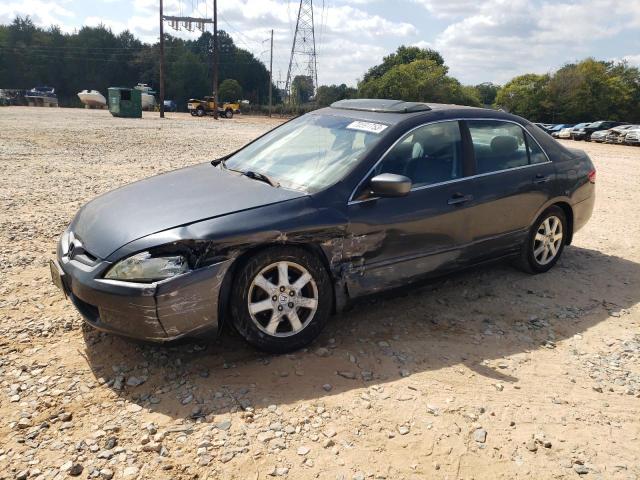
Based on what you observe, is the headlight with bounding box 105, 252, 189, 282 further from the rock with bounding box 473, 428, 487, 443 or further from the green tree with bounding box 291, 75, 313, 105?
the green tree with bounding box 291, 75, 313, 105

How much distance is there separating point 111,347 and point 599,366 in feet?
10.8

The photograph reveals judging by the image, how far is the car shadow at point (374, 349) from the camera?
308 centimetres

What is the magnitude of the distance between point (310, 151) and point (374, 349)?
1596 millimetres

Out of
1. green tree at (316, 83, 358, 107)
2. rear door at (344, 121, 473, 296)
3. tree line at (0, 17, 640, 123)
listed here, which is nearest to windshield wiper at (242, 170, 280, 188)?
rear door at (344, 121, 473, 296)

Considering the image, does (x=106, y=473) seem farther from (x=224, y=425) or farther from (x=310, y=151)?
(x=310, y=151)

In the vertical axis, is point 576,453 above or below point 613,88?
below

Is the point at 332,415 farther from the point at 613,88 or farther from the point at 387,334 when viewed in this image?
the point at 613,88

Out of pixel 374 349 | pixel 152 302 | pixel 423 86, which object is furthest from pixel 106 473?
pixel 423 86

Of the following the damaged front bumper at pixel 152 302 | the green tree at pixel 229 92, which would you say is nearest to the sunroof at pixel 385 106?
the damaged front bumper at pixel 152 302

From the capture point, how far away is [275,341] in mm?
3363

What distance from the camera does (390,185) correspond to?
3.53 meters

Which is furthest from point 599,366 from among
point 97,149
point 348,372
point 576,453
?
point 97,149

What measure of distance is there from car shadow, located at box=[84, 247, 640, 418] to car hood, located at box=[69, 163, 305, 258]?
71 centimetres

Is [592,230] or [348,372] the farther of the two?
[592,230]
